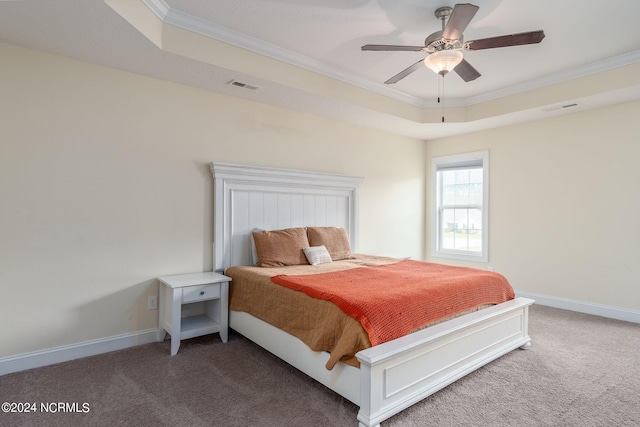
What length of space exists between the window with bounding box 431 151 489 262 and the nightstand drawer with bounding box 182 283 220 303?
3774 mm

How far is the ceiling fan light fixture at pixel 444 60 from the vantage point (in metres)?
2.44

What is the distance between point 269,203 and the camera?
3.76 m

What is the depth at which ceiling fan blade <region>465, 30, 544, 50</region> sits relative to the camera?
2.19m

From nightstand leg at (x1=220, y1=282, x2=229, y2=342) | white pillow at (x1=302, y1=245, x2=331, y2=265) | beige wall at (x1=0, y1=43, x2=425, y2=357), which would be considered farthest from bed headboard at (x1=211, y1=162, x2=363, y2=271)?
white pillow at (x1=302, y1=245, x2=331, y2=265)

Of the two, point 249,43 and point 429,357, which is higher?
point 249,43

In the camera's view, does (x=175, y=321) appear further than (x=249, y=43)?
No

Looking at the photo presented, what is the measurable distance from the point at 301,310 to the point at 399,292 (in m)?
0.66

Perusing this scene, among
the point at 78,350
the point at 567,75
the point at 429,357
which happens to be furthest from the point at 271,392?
the point at 567,75

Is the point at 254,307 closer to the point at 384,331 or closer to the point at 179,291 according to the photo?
the point at 179,291

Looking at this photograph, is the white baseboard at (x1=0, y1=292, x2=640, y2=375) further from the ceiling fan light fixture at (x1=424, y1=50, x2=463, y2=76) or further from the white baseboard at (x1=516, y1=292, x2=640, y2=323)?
the ceiling fan light fixture at (x1=424, y1=50, x2=463, y2=76)

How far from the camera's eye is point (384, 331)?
6.31 ft

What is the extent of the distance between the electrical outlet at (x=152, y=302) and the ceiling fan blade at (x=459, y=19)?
10.1ft

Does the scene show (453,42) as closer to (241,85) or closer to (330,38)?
(330,38)

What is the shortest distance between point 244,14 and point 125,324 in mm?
2696
